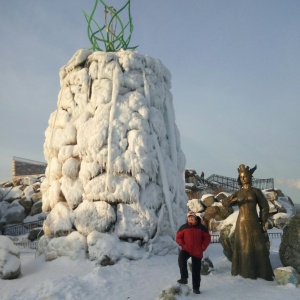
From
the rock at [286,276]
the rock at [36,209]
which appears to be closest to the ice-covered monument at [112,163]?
Answer: the rock at [286,276]

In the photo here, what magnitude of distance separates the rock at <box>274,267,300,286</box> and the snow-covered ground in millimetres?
103

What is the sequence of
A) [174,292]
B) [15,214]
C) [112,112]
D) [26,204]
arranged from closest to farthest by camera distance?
[174,292]
[112,112]
[15,214]
[26,204]

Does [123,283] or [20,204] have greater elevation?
[20,204]

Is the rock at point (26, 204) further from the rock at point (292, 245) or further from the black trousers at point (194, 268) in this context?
the rock at point (292, 245)

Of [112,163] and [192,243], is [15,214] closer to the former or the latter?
[112,163]

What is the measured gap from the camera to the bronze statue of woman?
509cm

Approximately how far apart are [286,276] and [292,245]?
770 millimetres

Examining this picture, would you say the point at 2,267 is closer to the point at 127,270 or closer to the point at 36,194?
the point at 127,270

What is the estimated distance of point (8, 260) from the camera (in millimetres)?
5992

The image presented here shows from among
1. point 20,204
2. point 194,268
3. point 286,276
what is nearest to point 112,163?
point 194,268

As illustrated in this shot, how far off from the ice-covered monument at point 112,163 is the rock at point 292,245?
2837mm

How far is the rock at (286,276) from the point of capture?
15.1ft

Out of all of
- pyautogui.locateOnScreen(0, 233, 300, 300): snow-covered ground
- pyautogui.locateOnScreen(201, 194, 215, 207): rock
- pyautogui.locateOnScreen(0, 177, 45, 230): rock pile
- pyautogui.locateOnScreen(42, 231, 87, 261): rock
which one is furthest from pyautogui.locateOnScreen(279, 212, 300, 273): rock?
pyautogui.locateOnScreen(0, 177, 45, 230): rock pile

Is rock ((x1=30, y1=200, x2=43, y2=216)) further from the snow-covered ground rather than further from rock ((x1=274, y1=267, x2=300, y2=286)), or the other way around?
rock ((x1=274, y1=267, x2=300, y2=286))
